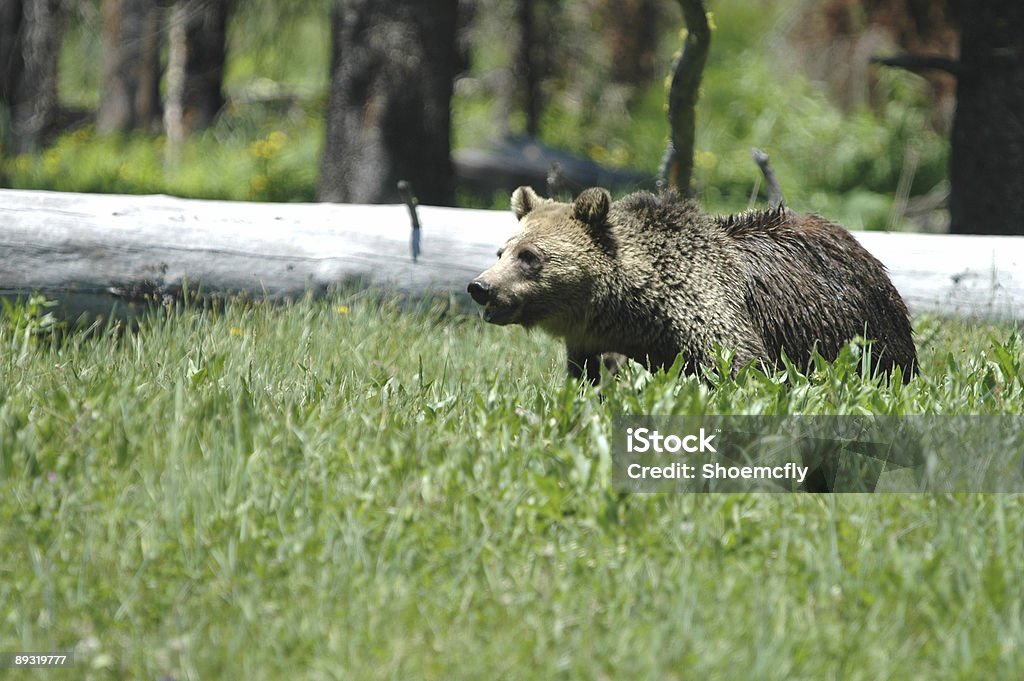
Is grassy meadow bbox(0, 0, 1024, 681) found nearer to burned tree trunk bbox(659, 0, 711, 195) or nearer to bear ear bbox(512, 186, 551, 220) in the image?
bear ear bbox(512, 186, 551, 220)

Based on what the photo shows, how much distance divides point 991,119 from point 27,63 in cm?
1004

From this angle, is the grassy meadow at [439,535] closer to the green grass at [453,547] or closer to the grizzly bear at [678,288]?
the green grass at [453,547]

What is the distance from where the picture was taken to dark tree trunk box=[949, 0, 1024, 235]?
783 cm

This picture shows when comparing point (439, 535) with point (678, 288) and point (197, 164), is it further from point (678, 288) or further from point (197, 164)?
point (197, 164)

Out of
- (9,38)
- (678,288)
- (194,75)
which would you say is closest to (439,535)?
(678,288)

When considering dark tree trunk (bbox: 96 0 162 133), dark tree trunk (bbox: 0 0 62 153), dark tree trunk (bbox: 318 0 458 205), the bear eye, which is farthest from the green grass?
dark tree trunk (bbox: 96 0 162 133)

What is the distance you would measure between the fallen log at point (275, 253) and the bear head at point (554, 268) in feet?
3.15

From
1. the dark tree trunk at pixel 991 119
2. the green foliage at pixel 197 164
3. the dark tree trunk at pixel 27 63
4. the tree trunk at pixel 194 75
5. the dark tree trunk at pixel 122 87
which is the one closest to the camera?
the dark tree trunk at pixel 991 119

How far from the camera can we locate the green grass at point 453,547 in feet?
9.36

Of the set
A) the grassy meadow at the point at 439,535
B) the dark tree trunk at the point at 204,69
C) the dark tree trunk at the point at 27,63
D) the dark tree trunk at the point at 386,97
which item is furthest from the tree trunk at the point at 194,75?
the grassy meadow at the point at 439,535

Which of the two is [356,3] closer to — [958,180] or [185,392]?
[958,180]

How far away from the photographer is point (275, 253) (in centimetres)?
643

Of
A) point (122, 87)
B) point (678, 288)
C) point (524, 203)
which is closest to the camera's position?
point (678, 288)

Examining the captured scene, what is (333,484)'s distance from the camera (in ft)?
11.6
